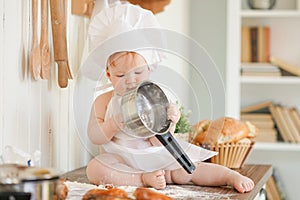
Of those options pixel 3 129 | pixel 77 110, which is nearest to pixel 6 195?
pixel 3 129

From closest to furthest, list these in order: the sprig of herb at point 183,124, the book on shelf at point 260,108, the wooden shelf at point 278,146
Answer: the sprig of herb at point 183,124 → the wooden shelf at point 278,146 → the book on shelf at point 260,108

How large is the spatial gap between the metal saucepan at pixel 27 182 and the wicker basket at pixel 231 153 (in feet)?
3.44

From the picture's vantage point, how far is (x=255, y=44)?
3529 millimetres

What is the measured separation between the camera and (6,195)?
3.01ft

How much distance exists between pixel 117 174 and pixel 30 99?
29 cm

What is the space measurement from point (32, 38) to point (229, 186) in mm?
634

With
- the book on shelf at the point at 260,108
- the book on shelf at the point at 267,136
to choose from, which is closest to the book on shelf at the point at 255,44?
the book on shelf at the point at 260,108

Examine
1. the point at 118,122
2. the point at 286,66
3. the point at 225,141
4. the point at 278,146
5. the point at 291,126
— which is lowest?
the point at 278,146

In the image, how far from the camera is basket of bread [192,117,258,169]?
1.99 m

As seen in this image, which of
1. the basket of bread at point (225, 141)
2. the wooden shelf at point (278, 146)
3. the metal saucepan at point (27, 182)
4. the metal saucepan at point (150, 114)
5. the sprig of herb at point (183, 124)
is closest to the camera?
the metal saucepan at point (27, 182)

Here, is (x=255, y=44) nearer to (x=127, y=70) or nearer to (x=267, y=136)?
(x=267, y=136)

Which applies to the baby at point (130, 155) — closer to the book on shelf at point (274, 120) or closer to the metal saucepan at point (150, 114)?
the metal saucepan at point (150, 114)

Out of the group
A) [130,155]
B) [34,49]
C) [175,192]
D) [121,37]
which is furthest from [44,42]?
[175,192]

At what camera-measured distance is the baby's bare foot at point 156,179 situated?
1585 millimetres
